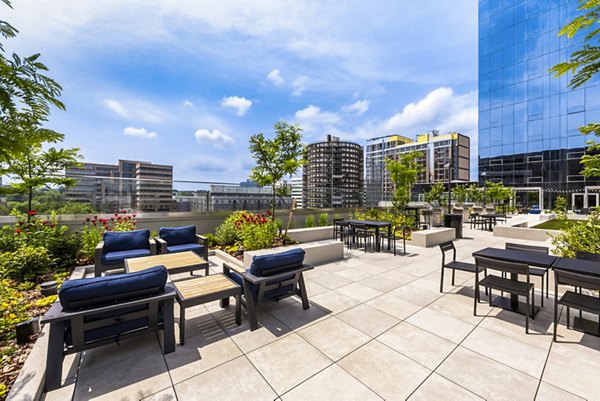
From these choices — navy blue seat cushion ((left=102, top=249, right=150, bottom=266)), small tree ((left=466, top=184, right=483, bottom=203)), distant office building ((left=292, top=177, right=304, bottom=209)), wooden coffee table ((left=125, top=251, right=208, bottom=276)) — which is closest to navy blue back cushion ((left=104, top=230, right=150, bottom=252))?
navy blue seat cushion ((left=102, top=249, right=150, bottom=266))

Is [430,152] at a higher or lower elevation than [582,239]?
higher

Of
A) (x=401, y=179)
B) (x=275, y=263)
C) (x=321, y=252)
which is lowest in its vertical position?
(x=321, y=252)

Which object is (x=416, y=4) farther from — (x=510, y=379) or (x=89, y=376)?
(x=89, y=376)

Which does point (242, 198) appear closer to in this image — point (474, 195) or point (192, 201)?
point (192, 201)

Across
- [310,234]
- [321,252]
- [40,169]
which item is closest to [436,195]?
[310,234]

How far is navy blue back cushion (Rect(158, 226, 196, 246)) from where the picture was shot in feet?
19.2

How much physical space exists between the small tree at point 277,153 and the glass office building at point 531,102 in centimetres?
2791

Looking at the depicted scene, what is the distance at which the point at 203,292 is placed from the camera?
3014 millimetres

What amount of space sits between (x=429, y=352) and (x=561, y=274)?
1.80m

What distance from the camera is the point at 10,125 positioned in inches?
66.1

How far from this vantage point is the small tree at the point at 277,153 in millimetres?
7598

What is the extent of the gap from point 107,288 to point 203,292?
100 centimetres

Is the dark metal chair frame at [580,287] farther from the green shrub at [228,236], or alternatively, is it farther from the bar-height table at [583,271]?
the green shrub at [228,236]

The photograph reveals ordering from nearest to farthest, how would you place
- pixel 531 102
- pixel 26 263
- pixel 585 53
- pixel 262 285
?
pixel 585 53, pixel 262 285, pixel 26 263, pixel 531 102
